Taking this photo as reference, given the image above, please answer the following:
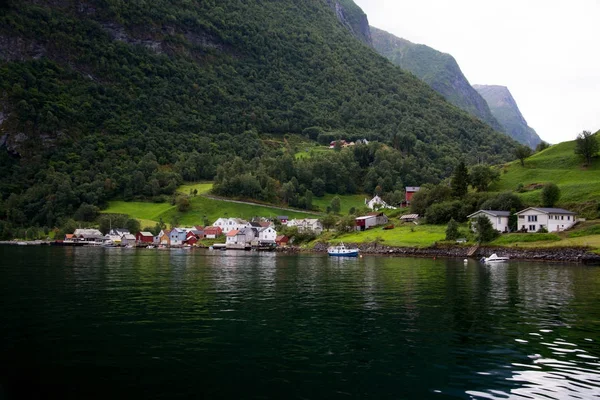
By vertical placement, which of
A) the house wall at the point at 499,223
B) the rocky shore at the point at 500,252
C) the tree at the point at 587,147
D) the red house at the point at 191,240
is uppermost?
the tree at the point at 587,147

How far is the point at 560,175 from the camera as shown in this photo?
142 meters

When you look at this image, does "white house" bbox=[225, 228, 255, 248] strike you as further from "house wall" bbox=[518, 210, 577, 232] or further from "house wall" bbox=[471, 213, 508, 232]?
"house wall" bbox=[518, 210, 577, 232]

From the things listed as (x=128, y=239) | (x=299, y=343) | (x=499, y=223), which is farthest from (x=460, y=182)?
(x=128, y=239)

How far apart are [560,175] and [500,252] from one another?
60.7m

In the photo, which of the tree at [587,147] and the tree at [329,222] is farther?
the tree at [329,222]

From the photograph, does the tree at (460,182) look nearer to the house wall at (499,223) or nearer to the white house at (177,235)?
the house wall at (499,223)

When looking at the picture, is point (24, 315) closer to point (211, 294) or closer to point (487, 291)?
point (211, 294)

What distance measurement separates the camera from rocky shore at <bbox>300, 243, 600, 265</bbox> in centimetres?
8338

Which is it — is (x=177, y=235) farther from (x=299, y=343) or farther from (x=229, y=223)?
(x=299, y=343)

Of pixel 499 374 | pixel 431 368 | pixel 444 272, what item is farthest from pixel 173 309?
pixel 444 272

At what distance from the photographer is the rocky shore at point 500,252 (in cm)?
8338

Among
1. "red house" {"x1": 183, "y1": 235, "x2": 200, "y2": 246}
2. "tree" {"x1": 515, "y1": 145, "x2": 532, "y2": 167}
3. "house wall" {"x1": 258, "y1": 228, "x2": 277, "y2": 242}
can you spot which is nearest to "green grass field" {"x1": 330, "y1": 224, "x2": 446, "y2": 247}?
"house wall" {"x1": 258, "y1": 228, "x2": 277, "y2": 242}

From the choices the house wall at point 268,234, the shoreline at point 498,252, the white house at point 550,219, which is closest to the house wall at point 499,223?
the white house at point 550,219

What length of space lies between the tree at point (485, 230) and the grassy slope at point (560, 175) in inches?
955
